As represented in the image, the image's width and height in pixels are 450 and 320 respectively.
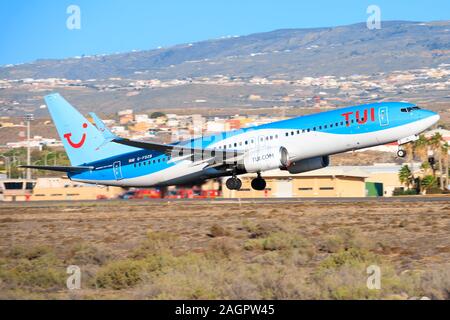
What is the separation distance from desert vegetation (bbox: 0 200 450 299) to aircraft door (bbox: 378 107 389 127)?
184 inches

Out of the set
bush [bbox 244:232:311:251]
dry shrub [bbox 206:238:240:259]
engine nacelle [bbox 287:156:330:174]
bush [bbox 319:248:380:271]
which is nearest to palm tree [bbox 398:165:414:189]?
engine nacelle [bbox 287:156:330:174]

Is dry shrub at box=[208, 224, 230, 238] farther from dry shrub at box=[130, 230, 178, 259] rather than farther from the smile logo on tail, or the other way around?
the smile logo on tail

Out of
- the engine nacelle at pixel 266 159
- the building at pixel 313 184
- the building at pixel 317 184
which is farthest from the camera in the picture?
the building at pixel 317 184

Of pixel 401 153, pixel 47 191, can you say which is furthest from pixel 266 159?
pixel 47 191

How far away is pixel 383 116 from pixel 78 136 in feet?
61.5

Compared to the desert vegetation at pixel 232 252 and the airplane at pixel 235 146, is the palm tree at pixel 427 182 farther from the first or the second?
the airplane at pixel 235 146

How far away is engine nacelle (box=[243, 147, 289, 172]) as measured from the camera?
47125 mm

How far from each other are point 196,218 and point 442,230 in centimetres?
1365

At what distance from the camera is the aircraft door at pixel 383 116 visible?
4619cm

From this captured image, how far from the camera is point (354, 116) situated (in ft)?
152

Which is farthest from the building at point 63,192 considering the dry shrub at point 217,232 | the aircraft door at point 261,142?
the dry shrub at point 217,232

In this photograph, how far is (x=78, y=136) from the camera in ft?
173

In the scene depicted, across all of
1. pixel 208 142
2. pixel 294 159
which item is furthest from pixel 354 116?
pixel 208 142
